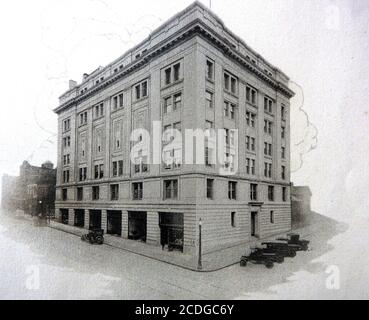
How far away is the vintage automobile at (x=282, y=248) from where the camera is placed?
31.4ft

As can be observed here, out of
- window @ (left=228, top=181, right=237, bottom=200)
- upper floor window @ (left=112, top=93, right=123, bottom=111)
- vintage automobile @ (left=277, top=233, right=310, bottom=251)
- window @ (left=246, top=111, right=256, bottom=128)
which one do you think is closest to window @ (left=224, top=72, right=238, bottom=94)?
window @ (left=246, top=111, right=256, bottom=128)

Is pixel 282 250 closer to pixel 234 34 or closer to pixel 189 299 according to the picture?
pixel 189 299

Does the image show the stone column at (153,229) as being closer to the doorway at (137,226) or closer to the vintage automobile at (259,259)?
the doorway at (137,226)

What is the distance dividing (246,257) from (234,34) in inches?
295

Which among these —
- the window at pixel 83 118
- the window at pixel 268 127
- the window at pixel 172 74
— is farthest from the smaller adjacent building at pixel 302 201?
the window at pixel 83 118

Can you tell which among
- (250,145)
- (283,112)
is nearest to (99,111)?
(250,145)

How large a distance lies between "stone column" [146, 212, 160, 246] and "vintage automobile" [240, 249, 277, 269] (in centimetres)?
372

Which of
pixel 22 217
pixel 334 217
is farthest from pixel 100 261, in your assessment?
pixel 334 217

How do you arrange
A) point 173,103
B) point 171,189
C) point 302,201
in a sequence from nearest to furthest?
point 302,201, point 173,103, point 171,189

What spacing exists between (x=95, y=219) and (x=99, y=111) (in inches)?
192

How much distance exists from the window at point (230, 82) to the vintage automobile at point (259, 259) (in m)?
6.89

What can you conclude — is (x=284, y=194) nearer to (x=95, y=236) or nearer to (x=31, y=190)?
(x=95, y=236)

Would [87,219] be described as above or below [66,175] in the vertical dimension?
below

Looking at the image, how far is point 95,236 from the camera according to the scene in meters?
10.5
